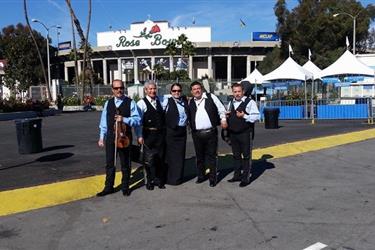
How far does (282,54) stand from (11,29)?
63.6 metres

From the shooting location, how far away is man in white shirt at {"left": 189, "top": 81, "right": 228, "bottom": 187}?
309 inches

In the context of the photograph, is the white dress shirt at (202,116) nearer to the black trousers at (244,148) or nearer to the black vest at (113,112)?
the black trousers at (244,148)

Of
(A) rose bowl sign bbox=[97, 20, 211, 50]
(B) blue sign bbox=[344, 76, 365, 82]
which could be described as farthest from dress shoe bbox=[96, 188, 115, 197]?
(A) rose bowl sign bbox=[97, 20, 211, 50]

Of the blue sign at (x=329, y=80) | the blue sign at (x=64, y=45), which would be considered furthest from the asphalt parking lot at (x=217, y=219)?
the blue sign at (x=64, y=45)

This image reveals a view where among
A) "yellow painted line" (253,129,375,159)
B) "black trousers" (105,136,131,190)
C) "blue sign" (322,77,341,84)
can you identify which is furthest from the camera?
"blue sign" (322,77,341,84)

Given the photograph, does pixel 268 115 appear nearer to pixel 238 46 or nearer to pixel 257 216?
pixel 257 216

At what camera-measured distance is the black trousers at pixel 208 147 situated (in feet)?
25.8

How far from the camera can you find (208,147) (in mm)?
8000

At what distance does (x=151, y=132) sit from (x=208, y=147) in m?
1.01

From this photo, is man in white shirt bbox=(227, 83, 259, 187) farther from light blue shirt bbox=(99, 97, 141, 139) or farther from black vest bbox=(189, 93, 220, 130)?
light blue shirt bbox=(99, 97, 141, 139)

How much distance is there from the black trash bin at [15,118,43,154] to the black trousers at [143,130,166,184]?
201 inches

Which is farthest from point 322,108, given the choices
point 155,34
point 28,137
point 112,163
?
point 155,34

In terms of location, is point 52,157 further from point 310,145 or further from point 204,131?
point 310,145

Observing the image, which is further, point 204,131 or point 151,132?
point 204,131
